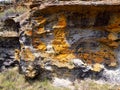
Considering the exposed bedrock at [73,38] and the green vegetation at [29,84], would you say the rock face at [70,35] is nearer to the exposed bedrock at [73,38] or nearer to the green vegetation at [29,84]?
the exposed bedrock at [73,38]

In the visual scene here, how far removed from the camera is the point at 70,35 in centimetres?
756

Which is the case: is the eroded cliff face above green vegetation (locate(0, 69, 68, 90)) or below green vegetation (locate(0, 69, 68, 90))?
above

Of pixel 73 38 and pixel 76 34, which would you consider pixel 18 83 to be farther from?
pixel 76 34

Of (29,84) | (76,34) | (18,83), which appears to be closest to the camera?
(76,34)

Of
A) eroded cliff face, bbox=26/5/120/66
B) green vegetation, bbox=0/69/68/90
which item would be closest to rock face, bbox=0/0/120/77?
eroded cliff face, bbox=26/5/120/66

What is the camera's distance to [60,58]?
25.0 feet

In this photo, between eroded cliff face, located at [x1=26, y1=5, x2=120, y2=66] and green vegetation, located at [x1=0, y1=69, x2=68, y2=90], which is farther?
green vegetation, located at [x1=0, y1=69, x2=68, y2=90]

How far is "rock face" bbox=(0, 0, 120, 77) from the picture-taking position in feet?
23.7

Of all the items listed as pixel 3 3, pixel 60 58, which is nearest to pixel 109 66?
pixel 60 58

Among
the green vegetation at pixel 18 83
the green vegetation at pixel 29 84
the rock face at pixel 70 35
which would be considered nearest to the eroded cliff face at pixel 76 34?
the rock face at pixel 70 35

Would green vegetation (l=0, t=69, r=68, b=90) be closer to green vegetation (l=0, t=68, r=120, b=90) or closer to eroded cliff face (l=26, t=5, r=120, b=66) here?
green vegetation (l=0, t=68, r=120, b=90)

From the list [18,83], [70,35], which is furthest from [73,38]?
[18,83]

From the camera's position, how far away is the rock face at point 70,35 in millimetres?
7238

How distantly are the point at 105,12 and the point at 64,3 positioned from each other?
1079 mm
